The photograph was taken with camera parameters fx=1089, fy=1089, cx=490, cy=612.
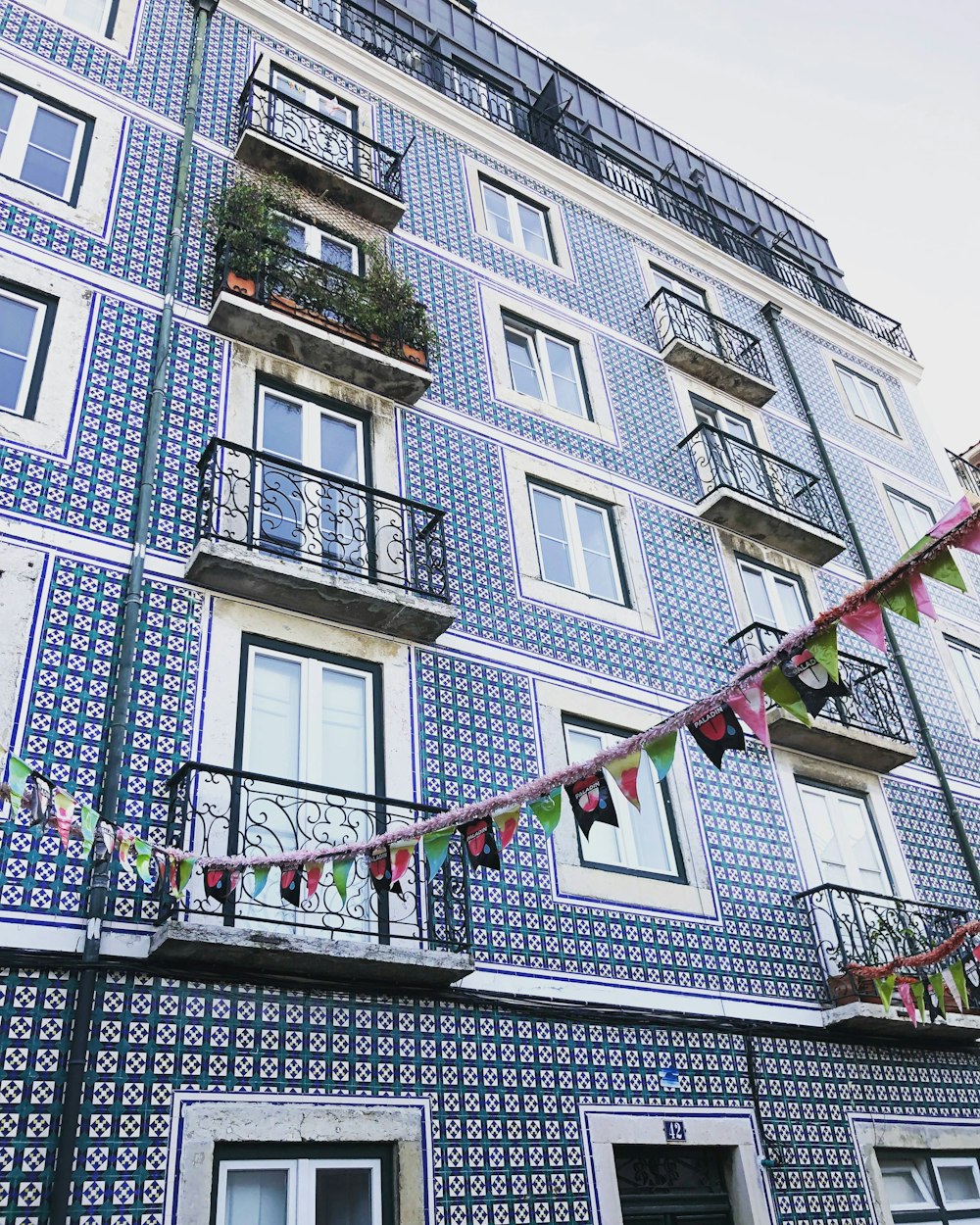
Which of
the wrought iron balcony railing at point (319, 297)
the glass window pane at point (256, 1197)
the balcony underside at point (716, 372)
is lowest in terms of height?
the glass window pane at point (256, 1197)

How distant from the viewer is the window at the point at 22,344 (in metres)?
8.61

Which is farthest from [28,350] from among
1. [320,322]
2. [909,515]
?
[909,515]

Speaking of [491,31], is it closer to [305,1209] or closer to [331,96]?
[331,96]

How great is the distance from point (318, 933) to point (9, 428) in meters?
4.45

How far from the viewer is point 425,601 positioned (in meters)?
9.18

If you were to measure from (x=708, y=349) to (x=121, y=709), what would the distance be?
34.2ft

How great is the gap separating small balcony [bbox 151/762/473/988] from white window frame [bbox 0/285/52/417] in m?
3.36

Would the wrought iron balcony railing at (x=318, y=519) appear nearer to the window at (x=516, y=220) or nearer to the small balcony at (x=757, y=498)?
the small balcony at (x=757, y=498)

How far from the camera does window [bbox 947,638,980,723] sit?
15.1 m

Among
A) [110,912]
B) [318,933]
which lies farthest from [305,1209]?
[110,912]

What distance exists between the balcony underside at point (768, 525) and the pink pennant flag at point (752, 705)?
26.3 feet

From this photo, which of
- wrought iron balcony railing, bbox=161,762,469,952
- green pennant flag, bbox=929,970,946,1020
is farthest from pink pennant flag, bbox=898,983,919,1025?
wrought iron balcony railing, bbox=161,762,469,952

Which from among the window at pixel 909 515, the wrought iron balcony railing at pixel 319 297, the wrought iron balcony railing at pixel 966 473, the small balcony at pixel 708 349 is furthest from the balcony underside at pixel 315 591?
the wrought iron balcony railing at pixel 966 473

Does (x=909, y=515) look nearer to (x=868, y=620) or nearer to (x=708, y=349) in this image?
(x=708, y=349)
